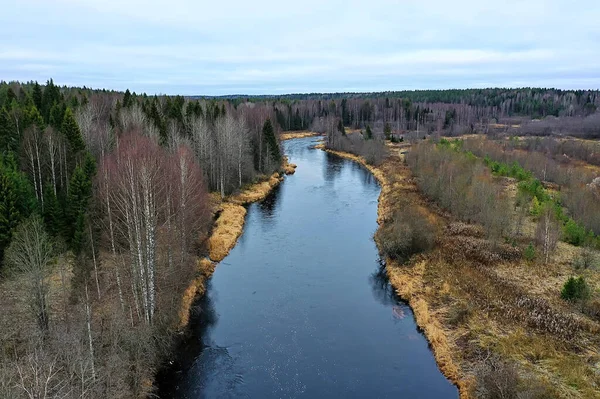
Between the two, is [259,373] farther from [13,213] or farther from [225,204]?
[225,204]

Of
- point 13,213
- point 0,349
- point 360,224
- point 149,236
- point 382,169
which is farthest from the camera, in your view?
point 382,169

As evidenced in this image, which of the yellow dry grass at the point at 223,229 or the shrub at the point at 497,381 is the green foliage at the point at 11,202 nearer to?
the yellow dry grass at the point at 223,229

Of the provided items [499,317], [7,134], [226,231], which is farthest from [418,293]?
[7,134]

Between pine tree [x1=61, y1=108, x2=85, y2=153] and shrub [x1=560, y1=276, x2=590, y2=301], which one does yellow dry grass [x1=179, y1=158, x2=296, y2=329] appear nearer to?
pine tree [x1=61, y1=108, x2=85, y2=153]

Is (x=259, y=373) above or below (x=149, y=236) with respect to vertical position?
below

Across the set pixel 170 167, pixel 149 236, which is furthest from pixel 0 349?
pixel 170 167

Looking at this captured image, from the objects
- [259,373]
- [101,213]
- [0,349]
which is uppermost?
[101,213]

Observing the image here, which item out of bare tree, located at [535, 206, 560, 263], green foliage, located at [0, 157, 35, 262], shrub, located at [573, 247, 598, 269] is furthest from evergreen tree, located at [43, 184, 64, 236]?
shrub, located at [573, 247, 598, 269]

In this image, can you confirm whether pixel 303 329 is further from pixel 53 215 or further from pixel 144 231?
pixel 53 215
